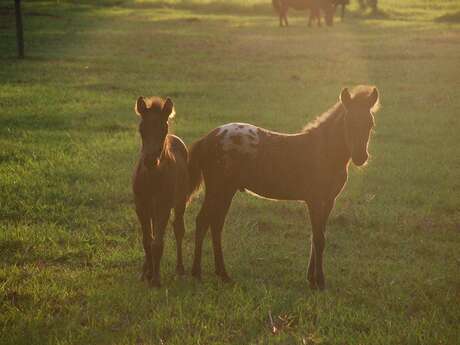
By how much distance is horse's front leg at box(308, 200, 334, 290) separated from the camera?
687 centimetres

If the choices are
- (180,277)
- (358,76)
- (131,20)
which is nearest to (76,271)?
(180,277)

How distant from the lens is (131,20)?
44906mm

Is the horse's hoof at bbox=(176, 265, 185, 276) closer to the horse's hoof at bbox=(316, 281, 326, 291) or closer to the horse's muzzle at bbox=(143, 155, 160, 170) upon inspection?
the horse's hoof at bbox=(316, 281, 326, 291)

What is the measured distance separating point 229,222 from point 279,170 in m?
2.25

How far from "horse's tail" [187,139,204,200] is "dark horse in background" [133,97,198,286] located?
0.16m

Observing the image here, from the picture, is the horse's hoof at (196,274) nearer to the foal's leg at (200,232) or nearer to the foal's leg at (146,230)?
the foal's leg at (200,232)

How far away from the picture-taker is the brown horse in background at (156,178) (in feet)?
19.9

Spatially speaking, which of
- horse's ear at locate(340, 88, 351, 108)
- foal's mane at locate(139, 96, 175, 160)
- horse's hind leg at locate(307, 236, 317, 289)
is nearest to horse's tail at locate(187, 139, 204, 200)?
foal's mane at locate(139, 96, 175, 160)

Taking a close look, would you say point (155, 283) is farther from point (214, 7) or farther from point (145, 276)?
point (214, 7)

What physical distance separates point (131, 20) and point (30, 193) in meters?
36.9

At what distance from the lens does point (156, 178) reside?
6.40m

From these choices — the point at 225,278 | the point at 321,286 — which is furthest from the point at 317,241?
the point at 225,278

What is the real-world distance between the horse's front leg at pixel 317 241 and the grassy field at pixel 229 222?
0.18 m

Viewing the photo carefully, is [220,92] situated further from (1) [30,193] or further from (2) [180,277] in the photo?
(2) [180,277]
